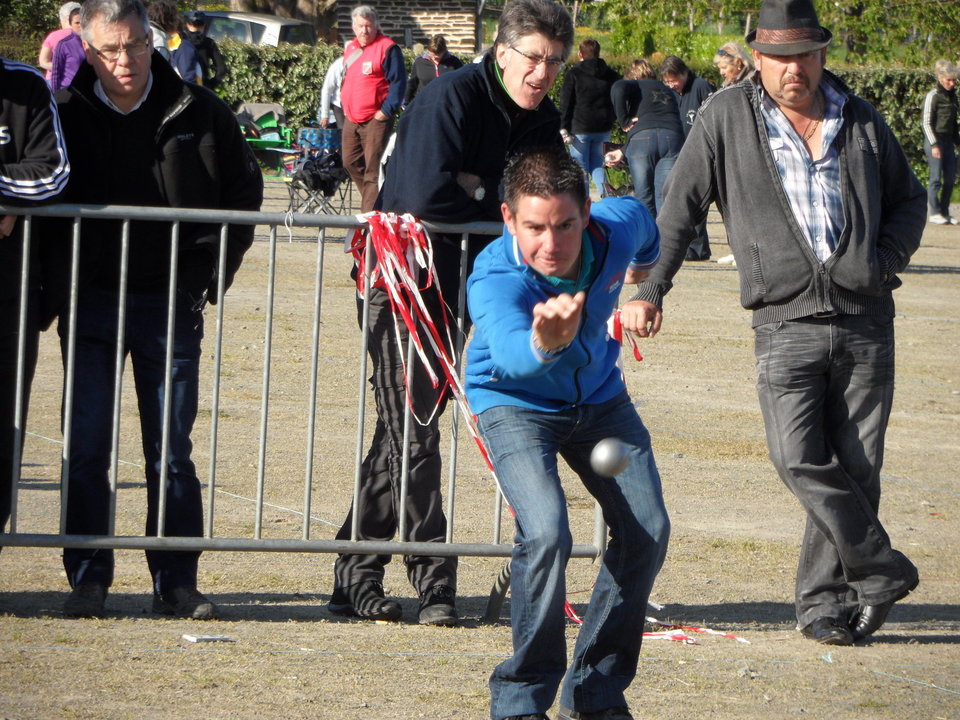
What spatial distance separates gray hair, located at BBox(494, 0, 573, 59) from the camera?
4969 millimetres

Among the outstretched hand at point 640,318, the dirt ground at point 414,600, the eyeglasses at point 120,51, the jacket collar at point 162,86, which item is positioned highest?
the eyeglasses at point 120,51

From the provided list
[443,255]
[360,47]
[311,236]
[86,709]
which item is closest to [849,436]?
[443,255]

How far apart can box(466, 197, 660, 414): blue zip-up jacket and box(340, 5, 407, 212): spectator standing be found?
33.8 ft

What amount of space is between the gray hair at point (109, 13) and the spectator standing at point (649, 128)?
9.75 metres

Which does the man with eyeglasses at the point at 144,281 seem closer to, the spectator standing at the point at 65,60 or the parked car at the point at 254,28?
the spectator standing at the point at 65,60

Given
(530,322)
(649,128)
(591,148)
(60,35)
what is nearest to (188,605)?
(530,322)

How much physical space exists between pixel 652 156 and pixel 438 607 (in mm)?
9806

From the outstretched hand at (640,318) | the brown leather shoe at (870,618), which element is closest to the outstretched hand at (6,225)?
the outstretched hand at (640,318)

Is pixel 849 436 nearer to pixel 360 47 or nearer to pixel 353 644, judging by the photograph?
pixel 353 644

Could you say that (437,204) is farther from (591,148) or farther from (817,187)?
(591,148)

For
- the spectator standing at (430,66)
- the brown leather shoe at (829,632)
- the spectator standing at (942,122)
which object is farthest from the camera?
the spectator standing at (942,122)

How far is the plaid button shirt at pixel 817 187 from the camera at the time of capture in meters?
5.12

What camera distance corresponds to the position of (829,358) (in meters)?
5.16

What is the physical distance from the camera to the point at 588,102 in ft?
55.2
